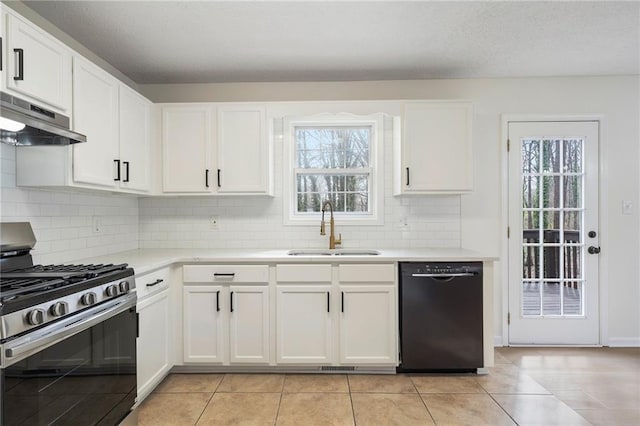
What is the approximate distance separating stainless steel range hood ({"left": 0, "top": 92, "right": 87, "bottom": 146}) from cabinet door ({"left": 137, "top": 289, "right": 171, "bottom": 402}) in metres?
1.08

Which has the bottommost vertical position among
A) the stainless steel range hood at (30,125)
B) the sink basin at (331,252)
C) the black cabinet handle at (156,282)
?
the black cabinet handle at (156,282)

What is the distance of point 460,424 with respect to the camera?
2.09m

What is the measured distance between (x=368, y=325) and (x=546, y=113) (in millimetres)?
2622

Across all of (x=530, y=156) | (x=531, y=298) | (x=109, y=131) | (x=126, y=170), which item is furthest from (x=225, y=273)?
(x=530, y=156)

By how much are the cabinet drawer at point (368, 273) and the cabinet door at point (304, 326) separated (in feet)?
0.57

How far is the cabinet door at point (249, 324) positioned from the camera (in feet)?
8.80

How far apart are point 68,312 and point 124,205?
71.1 inches

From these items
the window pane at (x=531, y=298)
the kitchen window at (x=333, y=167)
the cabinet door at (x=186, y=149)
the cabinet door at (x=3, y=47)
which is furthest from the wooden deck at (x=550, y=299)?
the cabinet door at (x=3, y=47)

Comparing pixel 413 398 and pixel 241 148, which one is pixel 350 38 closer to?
pixel 241 148

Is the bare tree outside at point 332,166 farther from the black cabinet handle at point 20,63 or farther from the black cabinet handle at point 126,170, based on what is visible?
the black cabinet handle at point 20,63

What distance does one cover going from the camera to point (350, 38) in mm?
2539

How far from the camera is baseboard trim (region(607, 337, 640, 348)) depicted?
10.8 feet

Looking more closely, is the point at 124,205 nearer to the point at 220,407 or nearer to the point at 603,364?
the point at 220,407

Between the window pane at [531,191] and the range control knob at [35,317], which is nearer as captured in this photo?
the range control knob at [35,317]
